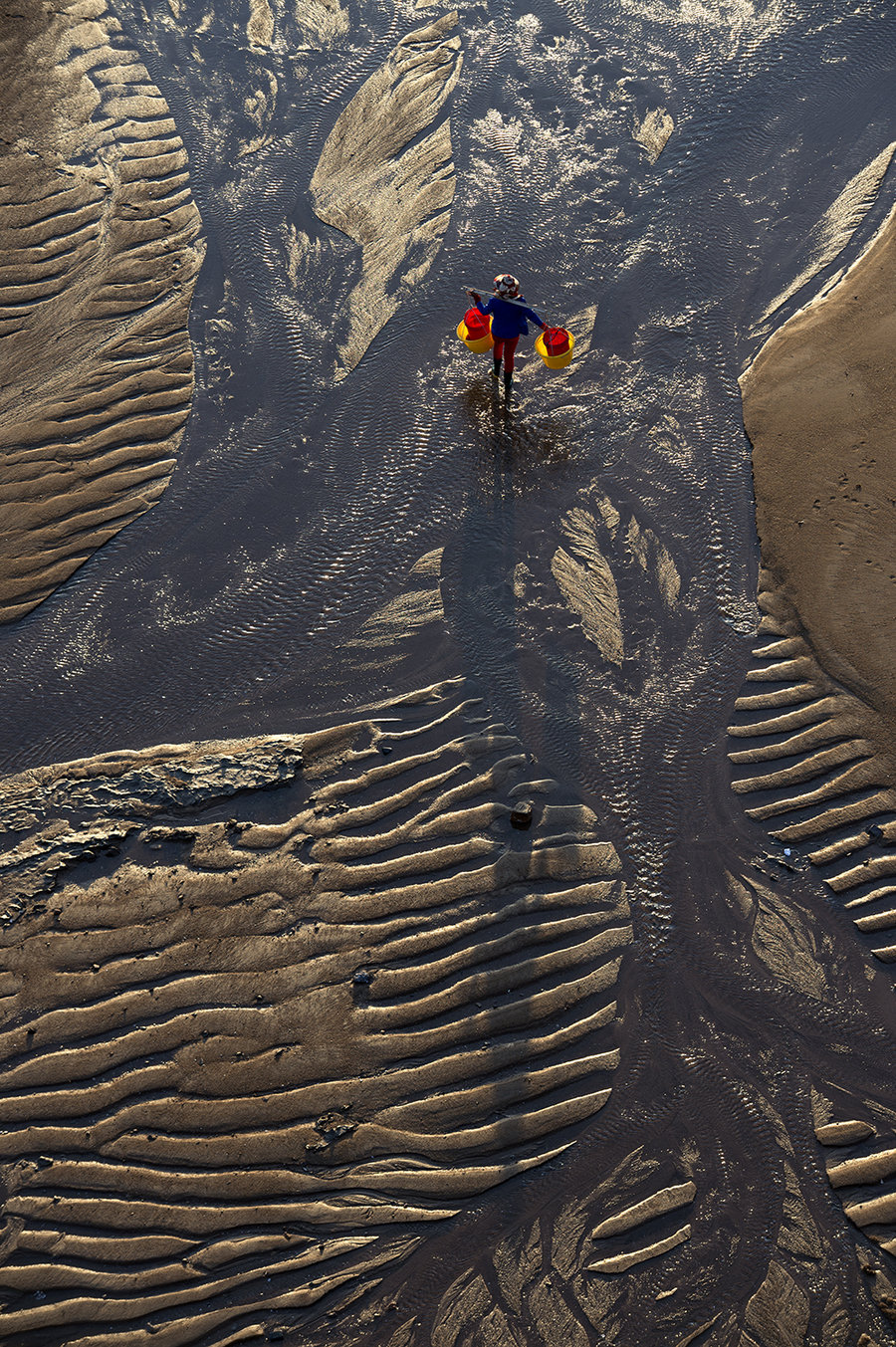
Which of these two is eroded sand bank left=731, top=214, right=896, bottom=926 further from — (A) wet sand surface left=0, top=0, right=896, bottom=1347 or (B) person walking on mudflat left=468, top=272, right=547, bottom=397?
(B) person walking on mudflat left=468, top=272, right=547, bottom=397

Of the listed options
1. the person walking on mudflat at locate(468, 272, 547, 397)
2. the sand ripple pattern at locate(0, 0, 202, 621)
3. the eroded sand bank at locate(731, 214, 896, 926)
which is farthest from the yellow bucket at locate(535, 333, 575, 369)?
the sand ripple pattern at locate(0, 0, 202, 621)

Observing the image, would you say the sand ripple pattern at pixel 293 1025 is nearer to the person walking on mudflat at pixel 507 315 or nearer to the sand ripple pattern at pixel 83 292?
the sand ripple pattern at pixel 83 292

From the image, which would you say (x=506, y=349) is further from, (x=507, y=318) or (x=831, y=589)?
(x=831, y=589)

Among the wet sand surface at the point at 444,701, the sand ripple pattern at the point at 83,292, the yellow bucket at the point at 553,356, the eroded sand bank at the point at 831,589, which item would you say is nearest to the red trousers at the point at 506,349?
the yellow bucket at the point at 553,356

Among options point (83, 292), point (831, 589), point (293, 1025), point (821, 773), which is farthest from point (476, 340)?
point (293, 1025)

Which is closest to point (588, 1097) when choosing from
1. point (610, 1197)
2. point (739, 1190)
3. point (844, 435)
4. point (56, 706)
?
point (610, 1197)

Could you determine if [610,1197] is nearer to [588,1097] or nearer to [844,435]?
[588,1097]
